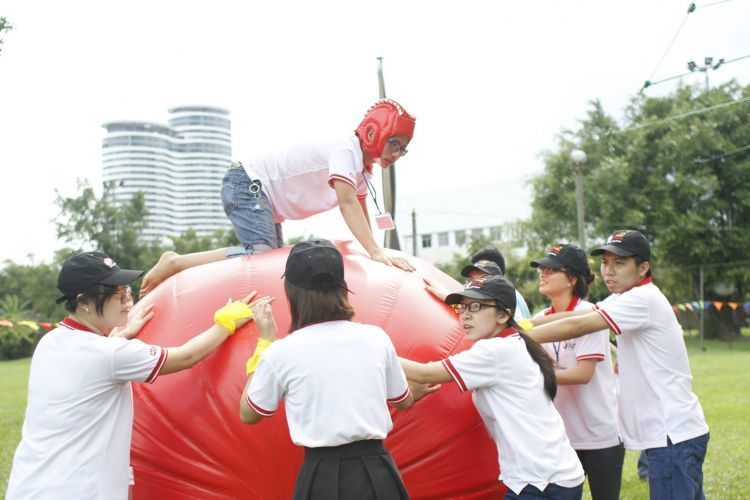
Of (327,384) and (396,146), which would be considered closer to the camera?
(327,384)

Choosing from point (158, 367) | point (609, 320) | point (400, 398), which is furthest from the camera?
point (609, 320)

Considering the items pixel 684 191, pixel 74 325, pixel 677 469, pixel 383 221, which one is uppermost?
pixel 684 191

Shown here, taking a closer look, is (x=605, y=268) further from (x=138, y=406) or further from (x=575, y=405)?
(x=138, y=406)

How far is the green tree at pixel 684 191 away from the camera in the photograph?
33.6 meters

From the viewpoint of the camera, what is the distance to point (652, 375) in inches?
185

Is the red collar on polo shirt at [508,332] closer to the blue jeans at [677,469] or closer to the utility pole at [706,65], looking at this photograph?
the blue jeans at [677,469]

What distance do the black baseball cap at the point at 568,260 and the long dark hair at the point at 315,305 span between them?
6.54ft

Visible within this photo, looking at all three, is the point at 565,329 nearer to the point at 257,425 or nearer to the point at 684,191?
the point at 257,425

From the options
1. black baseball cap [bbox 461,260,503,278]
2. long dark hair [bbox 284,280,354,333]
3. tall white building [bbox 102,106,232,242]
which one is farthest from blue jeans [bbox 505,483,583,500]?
tall white building [bbox 102,106,232,242]

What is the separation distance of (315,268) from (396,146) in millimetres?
2013

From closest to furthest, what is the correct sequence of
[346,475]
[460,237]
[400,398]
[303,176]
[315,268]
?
[346,475] < [315,268] < [400,398] < [303,176] < [460,237]

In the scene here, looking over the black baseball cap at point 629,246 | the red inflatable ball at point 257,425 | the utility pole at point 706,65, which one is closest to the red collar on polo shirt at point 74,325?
the red inflatable ball at point 257,425

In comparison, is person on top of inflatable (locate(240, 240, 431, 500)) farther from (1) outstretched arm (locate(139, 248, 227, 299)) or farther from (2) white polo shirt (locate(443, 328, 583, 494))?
(1) outstretched arm (locate(139, 248, 227, 299))

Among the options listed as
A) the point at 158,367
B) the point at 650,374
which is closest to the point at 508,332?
the point at 650,374
